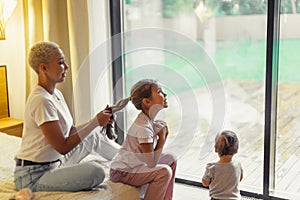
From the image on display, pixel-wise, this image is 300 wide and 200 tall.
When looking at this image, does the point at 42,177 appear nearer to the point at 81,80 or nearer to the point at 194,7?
the point at 81,80

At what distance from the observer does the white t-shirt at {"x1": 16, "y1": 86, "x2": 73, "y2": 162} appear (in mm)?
1823

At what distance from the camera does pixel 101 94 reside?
3.18 meters

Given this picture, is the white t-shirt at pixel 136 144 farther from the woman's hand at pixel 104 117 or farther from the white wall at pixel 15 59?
the white wall at pixel 15 59

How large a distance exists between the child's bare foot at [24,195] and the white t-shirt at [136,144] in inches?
17.8

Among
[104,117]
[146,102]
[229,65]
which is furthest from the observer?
[229,65]

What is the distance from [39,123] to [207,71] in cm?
151

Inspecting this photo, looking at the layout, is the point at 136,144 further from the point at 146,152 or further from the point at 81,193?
the point at 81,193

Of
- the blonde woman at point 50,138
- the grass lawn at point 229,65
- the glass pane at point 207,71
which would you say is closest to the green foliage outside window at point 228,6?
the glass pane at point 207,71

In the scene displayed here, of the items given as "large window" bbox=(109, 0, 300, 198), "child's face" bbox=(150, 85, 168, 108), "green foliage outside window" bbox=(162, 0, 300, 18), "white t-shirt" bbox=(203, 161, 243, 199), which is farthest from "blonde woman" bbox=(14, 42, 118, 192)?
"green foliage outside window" bbox=(162, 0, 300, 18)

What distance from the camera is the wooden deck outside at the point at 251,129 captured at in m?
2.71

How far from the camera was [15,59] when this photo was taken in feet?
10.8

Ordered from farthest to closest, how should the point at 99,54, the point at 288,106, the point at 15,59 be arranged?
the point at 15,59 < the point at 99,54 < the point at 288,106

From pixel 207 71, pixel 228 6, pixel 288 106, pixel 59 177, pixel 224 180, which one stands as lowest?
pixel 224 180

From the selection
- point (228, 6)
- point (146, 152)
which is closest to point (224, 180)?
point (146, 152)
